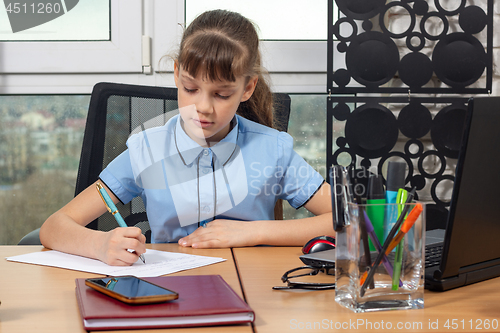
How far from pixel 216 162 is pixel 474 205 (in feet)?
2.31

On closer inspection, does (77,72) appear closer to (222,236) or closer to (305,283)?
(222,236)

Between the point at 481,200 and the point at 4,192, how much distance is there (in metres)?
1.73

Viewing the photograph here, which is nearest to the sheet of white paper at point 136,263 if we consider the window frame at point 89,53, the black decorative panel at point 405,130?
the black decorative panel at point 405,130

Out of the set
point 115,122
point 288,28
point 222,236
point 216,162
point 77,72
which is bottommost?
point 222,236

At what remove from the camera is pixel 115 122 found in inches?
44.4

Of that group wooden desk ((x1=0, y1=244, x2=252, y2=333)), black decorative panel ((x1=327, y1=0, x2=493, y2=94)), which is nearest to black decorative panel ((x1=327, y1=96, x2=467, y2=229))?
black decorative panel ((x1=327, y1=0, x2=493, y2=94))

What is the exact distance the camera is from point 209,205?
1.13 meters

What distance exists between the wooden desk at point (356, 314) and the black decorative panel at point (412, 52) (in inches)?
38.0

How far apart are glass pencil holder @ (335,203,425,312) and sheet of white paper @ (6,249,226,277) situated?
11.3 inches

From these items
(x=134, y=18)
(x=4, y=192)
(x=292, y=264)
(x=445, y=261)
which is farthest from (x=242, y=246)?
(x=4, y=192)

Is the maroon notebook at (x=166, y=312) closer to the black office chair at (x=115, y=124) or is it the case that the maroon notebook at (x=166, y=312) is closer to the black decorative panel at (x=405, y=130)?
the black office chair at (x=115, y=124)

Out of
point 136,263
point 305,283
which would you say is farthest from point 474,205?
point 136,263

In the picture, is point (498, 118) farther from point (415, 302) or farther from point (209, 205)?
point (209, 205)

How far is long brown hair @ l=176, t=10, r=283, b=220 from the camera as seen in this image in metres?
1.03
